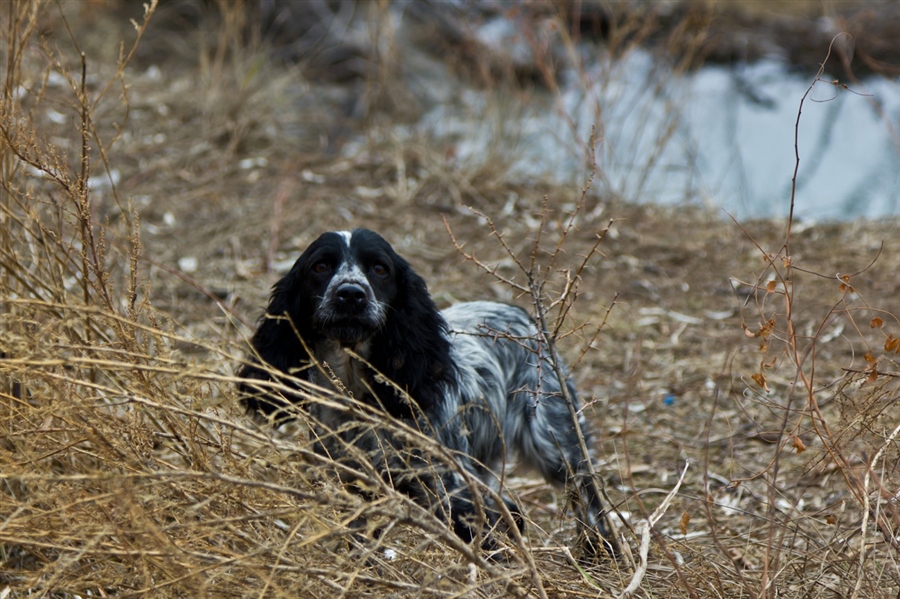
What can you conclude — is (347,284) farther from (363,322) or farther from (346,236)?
(346,236)

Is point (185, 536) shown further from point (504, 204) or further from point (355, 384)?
point (504, 204)

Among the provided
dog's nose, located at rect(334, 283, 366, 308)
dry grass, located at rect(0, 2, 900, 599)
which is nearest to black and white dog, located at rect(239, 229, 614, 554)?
dog's nose, located at rect(334, 283, 366, 308)

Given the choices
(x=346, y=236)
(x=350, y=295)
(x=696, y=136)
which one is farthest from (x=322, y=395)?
(x=696, y=136)

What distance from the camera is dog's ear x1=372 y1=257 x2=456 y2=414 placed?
156 inches

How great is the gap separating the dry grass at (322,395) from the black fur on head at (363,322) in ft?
1.12

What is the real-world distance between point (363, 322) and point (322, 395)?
1.07 ft

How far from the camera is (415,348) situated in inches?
157

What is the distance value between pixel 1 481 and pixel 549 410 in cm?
222

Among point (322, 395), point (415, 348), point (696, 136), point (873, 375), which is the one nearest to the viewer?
point (873, 375)

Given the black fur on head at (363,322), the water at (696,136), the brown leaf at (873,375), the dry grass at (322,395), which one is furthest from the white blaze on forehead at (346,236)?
the water at (696,136)

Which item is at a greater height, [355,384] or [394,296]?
[394,296]

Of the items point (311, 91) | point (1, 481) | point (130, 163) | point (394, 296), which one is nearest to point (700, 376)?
point (394, 296)

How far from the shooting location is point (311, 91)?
1048 cm

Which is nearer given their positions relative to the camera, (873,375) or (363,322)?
(873,375)
